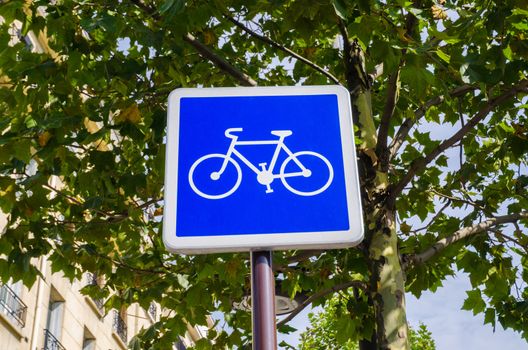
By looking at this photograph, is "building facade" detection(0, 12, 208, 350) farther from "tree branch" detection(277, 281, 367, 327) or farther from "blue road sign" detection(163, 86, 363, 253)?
"blue road sign" detection(163, 86, 363, 253)

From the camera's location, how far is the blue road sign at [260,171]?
234 centimetres

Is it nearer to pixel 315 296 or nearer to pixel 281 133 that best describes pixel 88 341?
pixel 315 296

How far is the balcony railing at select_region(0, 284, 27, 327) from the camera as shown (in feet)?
43.5

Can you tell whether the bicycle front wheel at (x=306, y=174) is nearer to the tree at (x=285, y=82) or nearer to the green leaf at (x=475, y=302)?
the tree at (x=285, y=82)

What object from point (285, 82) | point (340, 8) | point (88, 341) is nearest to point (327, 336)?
point (88, 341)

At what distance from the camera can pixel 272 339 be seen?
1.97m

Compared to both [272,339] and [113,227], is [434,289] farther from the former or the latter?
[272,339]

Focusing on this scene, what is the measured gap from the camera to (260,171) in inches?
97.0

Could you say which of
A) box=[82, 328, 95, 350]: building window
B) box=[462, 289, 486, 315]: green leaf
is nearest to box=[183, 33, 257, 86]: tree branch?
box=[462, 289, 486, 315]: green leaf

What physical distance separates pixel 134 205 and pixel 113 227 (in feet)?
1.48

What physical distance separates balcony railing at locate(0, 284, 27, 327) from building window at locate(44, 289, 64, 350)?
1.79 meters

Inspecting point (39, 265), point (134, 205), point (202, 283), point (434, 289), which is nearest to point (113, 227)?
point (134, 205)

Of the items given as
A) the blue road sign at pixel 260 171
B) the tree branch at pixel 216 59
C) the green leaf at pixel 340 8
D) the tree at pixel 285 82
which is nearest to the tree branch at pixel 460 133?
the tree at pixel 285 82

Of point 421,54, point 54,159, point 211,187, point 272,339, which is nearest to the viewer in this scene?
point 272,339
